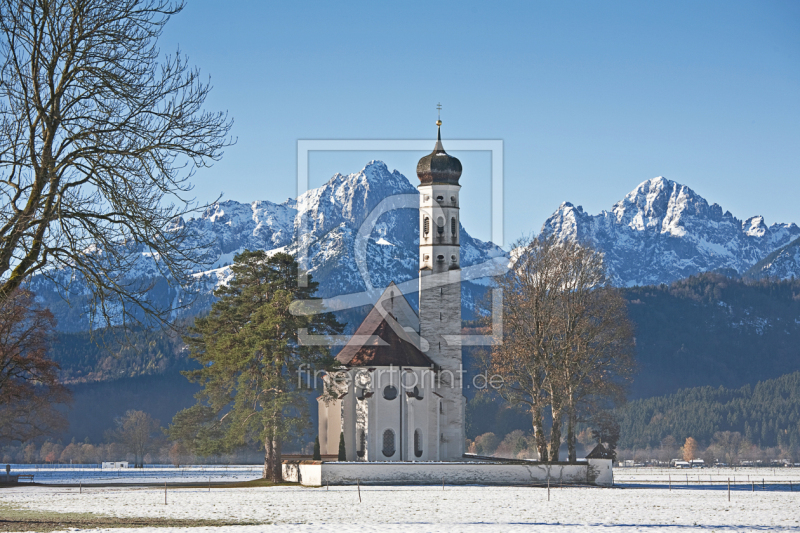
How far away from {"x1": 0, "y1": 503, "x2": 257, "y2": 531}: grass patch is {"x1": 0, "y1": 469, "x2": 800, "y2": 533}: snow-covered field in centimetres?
129

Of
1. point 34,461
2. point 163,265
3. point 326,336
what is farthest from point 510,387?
point 34,461

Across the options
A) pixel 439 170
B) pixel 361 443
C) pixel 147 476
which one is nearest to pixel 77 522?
pixel 361 443

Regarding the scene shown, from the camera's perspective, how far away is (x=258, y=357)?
53500 mm

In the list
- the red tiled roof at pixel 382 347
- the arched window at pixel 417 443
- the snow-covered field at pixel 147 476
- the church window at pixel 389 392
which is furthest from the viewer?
the snow-covered field at pixel 147 476

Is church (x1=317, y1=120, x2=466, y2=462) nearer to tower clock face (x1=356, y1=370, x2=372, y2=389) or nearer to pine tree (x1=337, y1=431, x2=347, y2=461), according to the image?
tower clock face (x1=356, y1=370, x2=372, y2=389)

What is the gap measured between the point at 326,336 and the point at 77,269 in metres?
36.1

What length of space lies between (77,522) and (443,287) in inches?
1457

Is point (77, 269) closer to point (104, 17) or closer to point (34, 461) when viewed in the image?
point (104, 17)

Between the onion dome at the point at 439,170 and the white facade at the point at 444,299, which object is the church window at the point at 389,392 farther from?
the onion dome at the point at 439,170

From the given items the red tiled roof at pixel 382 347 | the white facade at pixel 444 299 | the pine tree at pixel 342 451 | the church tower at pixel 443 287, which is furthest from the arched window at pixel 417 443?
the pine tree at pixel 342 451

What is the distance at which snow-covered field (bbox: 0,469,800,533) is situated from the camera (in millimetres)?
27062

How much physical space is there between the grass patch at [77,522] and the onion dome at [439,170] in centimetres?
3628

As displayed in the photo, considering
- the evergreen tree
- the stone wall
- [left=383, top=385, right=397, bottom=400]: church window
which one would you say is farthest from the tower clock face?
the stone wall

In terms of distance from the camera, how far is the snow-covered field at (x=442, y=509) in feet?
88.8
